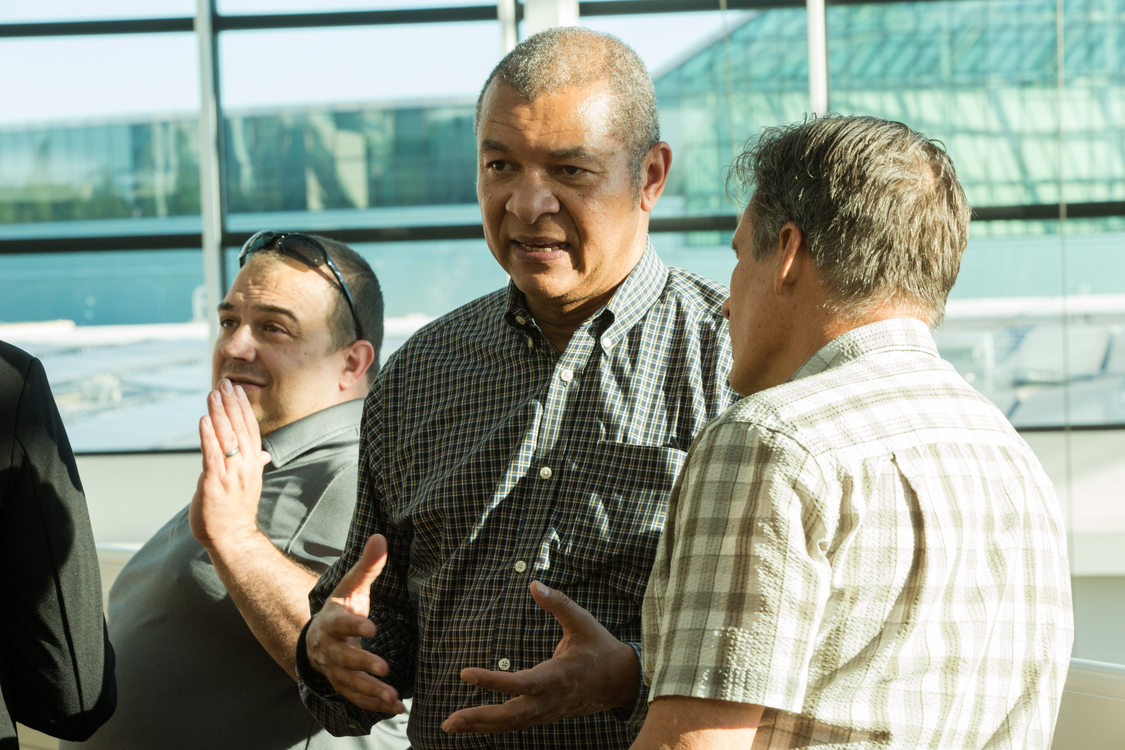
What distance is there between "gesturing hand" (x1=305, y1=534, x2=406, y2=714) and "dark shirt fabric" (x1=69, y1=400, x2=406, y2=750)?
47 cm

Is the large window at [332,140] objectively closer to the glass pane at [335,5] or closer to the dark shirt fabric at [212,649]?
the glass pane at [335,5]

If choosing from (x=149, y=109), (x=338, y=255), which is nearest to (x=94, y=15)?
(x=149, y=109)

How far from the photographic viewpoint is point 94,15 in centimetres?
464

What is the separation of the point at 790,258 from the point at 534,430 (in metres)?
0.49

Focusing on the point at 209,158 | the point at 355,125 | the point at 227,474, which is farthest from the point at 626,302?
the point at 209,158

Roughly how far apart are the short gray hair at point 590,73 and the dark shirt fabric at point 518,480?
0.20 metres

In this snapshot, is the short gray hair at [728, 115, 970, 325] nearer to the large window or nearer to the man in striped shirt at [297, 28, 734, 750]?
the man in striped shirt at [297, 28, 734, 750]

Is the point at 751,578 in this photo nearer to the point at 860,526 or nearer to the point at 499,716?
the point at 860,526

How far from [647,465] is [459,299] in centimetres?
339

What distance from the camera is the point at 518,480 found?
1.37 metres

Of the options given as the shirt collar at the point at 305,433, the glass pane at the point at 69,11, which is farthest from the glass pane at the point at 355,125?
the shirt collar at the point at 305,433

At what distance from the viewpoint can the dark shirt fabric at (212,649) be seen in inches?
70.7

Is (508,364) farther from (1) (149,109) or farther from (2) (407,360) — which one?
(1) (149,109)

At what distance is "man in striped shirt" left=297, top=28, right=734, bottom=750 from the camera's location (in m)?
1.31
